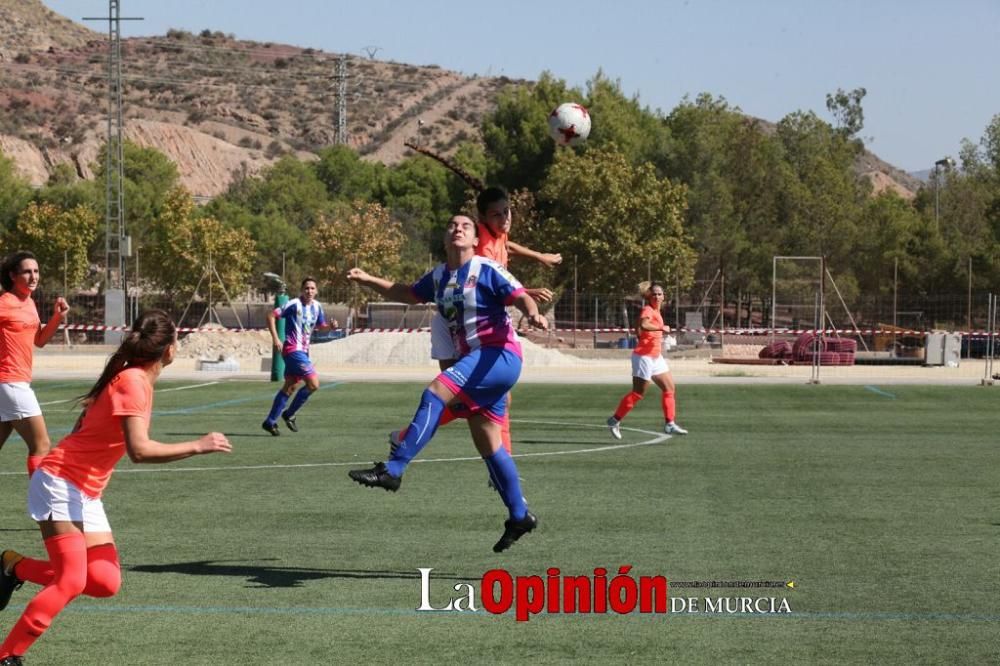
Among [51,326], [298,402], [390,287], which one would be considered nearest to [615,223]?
[298,402]

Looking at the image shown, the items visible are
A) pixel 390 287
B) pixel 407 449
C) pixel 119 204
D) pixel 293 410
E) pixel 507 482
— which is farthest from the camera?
pixel 119 204

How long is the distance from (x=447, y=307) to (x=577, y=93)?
75.9 metres

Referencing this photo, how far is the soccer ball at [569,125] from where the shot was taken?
15.0 m

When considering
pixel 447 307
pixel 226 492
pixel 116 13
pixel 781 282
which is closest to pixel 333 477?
pixel 226 492

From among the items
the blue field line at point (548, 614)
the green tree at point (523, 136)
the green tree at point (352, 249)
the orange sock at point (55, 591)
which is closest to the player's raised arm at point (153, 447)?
the orange sock at point (55, 591)

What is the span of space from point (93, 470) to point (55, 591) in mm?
524

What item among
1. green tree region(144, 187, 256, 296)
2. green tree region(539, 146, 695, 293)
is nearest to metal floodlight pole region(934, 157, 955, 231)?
green tree region(539, 146, 695, 293)

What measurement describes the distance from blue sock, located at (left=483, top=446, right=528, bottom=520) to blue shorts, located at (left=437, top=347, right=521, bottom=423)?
0.90 ft

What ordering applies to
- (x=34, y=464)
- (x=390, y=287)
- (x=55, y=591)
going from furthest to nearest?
(x=390, y=287), (x=34, y=464), (x=55, y=591)

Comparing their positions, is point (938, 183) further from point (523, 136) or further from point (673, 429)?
point (673, 429)

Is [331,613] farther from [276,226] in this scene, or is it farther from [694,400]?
[276,226]

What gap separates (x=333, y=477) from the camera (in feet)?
43.0

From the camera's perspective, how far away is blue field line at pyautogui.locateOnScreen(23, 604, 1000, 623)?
705 centimetres

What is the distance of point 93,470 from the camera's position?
6078 mm
